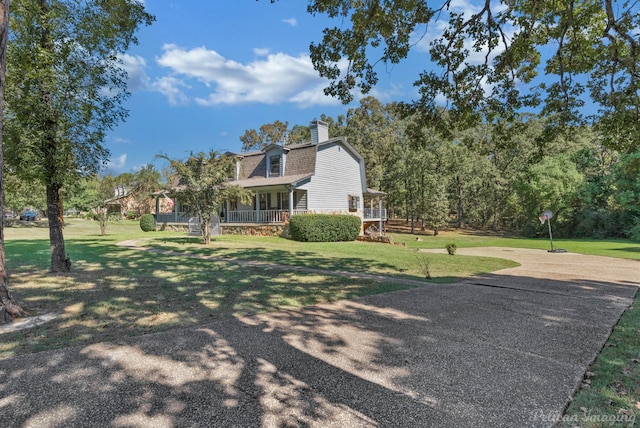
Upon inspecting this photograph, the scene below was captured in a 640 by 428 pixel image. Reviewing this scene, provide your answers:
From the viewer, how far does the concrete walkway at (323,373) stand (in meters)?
2.53

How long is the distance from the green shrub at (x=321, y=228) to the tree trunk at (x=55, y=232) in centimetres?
1259

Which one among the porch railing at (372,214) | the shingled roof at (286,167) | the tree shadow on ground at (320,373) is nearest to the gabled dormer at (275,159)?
the shingled roof at (286,167)

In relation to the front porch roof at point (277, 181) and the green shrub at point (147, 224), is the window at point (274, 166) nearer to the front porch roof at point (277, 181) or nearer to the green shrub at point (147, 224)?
the front porch roof at point (277, 181)

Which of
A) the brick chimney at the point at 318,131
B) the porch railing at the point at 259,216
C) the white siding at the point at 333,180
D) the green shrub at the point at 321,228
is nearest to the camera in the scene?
the green shrub at the point at 321,228

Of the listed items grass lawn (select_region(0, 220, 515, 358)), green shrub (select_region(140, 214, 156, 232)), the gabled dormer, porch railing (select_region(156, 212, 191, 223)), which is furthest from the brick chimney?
grass lawn (select_region(0, 220, 515, 358))

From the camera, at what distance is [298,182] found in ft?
72.2

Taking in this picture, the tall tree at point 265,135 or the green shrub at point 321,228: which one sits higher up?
the tall tree at point 265,135

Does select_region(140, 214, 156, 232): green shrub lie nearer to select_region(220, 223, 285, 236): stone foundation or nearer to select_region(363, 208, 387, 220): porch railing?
select_region(220, 223, 285, 236): stone foundation

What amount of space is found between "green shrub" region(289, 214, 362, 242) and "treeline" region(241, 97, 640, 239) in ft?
30.1

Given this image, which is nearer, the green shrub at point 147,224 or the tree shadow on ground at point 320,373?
the tree shadow on ground at point 320,373

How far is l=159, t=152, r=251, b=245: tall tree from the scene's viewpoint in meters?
16.0

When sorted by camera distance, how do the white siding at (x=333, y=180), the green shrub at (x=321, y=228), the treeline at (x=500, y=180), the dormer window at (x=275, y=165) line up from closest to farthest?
the green shrub at (x=321, y=228), the white siding at (x=333, y=180), the dormer window at (x=275, y=165), the treeline at (x=500, y=180)

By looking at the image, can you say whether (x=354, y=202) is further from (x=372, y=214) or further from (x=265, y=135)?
(x=265, y=135)

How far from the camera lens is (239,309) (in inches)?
213
